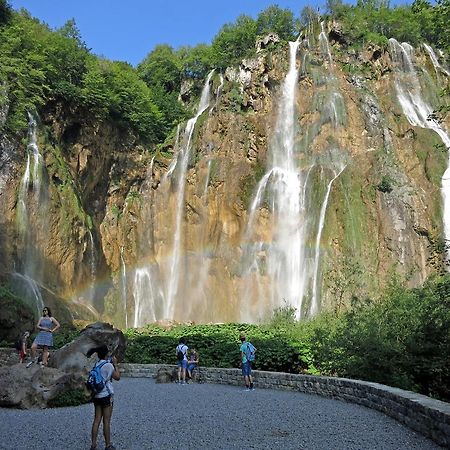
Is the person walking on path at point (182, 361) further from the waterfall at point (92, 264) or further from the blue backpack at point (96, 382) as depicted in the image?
the waterfall at point (92, 264)

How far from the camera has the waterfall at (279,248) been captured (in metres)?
32.5

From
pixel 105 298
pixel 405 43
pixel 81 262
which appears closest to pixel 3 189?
pixel 81 262

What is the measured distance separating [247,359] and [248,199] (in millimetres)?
22674

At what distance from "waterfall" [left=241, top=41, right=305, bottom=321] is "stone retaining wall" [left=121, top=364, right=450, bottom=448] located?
576 inches

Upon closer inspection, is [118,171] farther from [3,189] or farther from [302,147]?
[302,147]

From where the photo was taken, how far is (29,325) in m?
19.9

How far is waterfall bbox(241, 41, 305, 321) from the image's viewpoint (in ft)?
107

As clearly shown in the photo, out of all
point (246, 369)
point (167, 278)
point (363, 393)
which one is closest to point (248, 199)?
point (167, 278)

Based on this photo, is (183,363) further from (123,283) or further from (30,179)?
(123,283)

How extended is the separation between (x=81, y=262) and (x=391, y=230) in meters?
19.4

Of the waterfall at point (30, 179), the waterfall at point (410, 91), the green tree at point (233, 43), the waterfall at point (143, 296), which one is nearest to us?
the waterfall at point (30, 179)

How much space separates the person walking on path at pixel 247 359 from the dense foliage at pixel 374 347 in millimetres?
1586

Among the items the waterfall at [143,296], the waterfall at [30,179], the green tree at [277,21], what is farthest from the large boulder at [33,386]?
the green tree at [277,21]

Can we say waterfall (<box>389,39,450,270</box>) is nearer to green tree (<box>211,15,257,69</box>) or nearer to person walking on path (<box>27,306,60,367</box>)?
green tree (<box>211,15,257,69</box>)
